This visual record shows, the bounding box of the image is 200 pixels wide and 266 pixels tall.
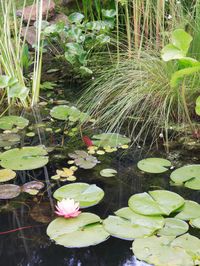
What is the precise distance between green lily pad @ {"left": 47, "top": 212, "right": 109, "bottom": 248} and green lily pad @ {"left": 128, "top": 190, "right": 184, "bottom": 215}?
7.1 inches

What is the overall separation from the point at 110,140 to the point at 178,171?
19.8 inches

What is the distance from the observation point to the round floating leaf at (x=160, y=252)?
1484 mm

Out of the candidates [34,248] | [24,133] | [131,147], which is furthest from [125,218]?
[24,133]

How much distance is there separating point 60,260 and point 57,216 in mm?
253

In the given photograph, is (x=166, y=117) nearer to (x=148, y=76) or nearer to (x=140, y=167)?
(x=148, y=76)

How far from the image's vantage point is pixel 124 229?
5.47 ft

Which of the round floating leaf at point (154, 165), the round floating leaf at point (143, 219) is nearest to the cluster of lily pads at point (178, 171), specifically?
the round floating leaf at point (154, 165)

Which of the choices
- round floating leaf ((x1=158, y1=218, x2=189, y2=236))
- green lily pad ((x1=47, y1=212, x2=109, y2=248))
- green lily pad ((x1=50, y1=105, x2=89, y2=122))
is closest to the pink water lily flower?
green lily pad ((x1=47, y1=212, x2=109, y2=248))

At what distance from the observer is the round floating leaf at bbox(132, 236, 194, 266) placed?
148 cm

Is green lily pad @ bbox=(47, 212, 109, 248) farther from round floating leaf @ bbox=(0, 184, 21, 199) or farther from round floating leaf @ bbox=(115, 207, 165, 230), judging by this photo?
round floating leaf @ bbox=(0, 184, 21, 199)

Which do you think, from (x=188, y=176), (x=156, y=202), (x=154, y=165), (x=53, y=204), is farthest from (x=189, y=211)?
(x=53, y=204)

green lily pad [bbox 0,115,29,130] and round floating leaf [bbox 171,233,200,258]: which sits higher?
green lily pad [bbox 0,115,29,130]

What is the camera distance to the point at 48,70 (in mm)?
3570

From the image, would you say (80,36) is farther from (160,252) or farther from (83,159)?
(160,252)
